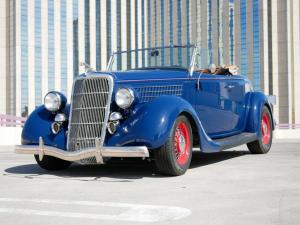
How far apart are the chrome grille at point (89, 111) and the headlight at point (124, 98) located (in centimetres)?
16

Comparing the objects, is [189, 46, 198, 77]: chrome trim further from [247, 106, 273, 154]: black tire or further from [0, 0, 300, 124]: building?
[0, 0, 300, 124]: building

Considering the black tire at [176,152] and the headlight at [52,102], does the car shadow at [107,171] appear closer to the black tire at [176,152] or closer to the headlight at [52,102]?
the black tire at [176,152]

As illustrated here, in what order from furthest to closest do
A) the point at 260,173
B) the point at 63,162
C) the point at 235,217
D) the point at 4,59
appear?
the point at 4,59 < the point at 63,162 < the point at 260,173 < the point at 235,217

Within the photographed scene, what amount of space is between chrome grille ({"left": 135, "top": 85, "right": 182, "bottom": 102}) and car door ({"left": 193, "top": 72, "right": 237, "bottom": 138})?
1.53ft

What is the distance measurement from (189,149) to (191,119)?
16.5 inches

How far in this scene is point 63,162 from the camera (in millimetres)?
7277

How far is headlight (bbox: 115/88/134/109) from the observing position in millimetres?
6020

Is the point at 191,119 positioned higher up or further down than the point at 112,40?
further down

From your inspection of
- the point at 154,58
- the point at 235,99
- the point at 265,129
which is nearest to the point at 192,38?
the point at 265,129

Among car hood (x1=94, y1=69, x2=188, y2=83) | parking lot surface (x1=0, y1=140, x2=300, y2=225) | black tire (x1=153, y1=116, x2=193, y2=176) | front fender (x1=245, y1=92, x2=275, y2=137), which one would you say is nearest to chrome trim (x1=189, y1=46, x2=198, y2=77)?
car hood (x1=94, y1=69, x2=188, y2=83)

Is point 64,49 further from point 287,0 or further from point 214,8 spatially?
point 287,0

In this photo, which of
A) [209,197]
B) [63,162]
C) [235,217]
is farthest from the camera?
[63,162]

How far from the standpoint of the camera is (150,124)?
5824mm

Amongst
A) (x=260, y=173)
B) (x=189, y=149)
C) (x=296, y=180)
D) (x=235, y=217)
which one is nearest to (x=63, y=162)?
(x=189, y=149)
